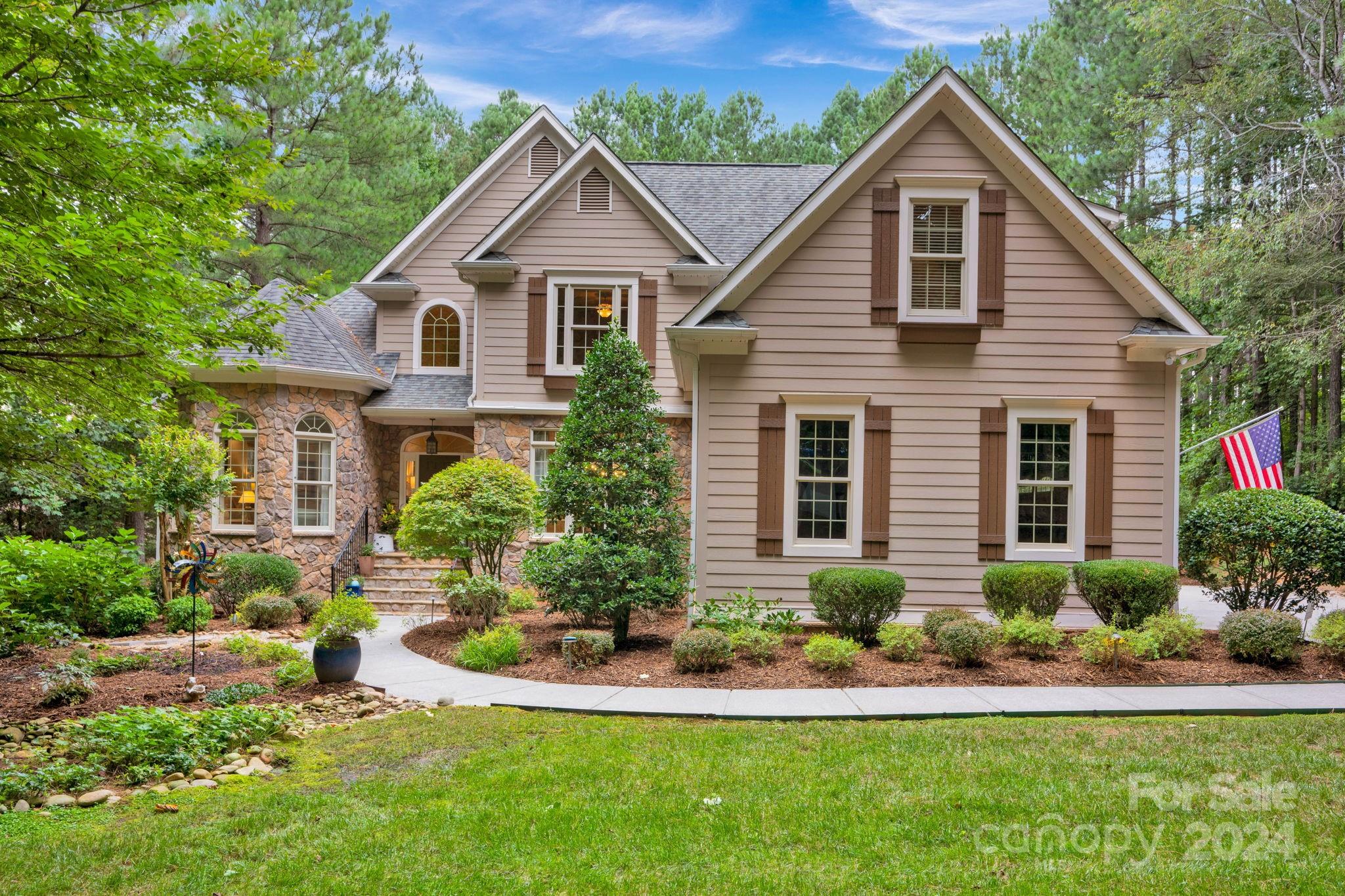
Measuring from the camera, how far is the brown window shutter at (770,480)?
32.7ft

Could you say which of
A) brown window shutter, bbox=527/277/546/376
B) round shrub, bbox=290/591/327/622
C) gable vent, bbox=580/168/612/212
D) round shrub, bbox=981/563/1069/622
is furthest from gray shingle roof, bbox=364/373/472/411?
round shrub, bbox=981/563/1069/622

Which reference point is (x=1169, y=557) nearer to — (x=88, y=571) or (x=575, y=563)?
(x=575, y=563)

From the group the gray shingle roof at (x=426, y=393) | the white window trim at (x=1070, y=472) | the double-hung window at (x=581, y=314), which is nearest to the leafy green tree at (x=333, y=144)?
the gray shingle roof at (x=426, y=393)

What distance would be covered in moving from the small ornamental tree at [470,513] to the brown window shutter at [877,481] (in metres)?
4.53

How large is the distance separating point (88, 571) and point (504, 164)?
11710 millimetres

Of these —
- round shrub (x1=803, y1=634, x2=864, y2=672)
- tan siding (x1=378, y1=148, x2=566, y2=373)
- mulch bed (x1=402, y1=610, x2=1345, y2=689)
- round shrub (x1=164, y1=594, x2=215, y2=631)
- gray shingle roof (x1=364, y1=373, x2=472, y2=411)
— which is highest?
tan siding (x1=378, y1=148, x2=566, y2=373)

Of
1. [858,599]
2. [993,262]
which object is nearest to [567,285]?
[993,262]

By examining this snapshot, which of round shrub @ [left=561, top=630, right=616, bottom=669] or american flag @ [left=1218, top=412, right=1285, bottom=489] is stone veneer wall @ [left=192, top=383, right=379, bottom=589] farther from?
american flag @ [left=1218, top=412, right=1285, bottom=489]

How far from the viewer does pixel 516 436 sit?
1461 cm

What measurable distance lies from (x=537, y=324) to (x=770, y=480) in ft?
21.4

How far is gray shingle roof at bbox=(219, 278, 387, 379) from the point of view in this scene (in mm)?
13531

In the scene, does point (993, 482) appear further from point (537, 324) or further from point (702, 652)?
point (537, 324)

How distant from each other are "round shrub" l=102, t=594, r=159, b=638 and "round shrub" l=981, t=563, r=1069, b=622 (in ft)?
36.7

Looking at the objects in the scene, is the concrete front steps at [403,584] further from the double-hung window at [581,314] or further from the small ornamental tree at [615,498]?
the small ornamental tree at [615,498]
